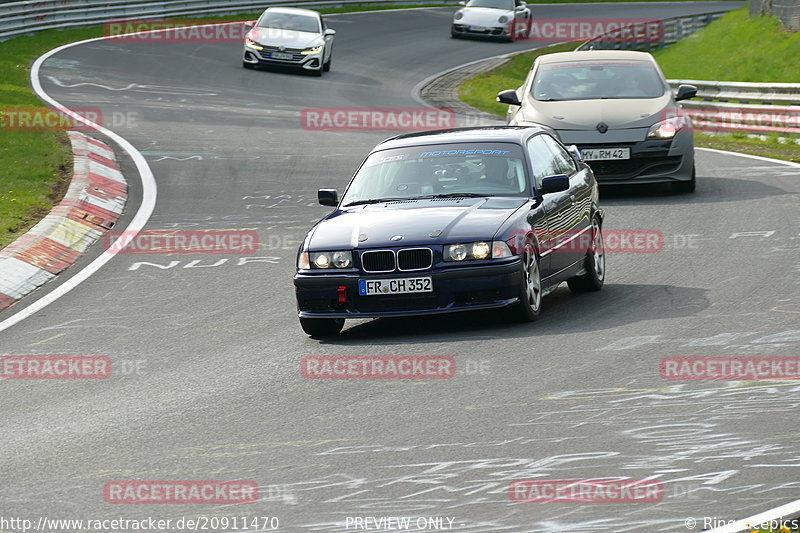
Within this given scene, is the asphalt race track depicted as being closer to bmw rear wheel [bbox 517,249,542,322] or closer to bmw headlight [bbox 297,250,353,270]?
bmw rear wheel [bbox 517,249,542,322]

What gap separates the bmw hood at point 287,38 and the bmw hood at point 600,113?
16.6 m

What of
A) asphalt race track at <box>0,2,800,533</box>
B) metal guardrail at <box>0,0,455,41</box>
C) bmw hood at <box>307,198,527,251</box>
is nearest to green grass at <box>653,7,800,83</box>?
metal guardrail at <box>0,0,455,41</box>

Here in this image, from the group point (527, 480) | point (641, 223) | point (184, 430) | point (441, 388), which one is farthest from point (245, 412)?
point (641, 223)

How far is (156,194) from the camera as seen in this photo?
57.4 feet

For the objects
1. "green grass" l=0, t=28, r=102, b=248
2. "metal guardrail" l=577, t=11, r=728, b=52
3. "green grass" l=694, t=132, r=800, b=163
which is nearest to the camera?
"green grass" l=0, t=28, r=102, b=248

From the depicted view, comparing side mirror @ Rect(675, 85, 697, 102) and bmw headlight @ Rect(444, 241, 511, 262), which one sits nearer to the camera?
bmw headlight @ Rect(444, 241, 511, 262)

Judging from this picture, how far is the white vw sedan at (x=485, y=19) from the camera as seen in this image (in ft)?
143

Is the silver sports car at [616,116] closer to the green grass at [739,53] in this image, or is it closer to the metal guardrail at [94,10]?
the green grass at [739,53]

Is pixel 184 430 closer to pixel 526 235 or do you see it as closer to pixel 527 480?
pixel 527 480

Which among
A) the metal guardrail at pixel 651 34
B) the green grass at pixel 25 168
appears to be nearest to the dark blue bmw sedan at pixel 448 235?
the green grass at pixel 25 168

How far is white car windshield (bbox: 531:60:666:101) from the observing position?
1705 centimetres

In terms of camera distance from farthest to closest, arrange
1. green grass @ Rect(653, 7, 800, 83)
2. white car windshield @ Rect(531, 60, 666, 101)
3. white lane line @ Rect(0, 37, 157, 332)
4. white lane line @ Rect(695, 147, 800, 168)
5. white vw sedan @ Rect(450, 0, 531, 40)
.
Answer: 1. white vw sedan @ Rect(450, 0, 531, 40)
2. green grass @ Rect(653, 7, 800, 83)
3. white lane line @ Rect(695, 147, 800, 168)
4. white car windshield @ Rect(531, 60, 666, 101)
5. white lane line @ Rect(0, 37, 157, 332)

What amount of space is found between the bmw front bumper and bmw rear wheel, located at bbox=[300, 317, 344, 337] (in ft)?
0.33

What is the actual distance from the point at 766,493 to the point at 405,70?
30425 mm
